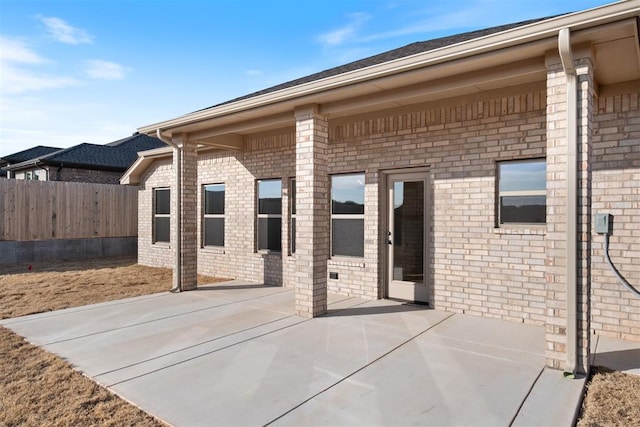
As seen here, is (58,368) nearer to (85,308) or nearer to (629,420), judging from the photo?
(85,308)

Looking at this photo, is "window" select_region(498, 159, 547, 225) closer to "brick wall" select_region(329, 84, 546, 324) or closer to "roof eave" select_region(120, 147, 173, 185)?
"brick wall" select_region(329, 84, 546, 324)

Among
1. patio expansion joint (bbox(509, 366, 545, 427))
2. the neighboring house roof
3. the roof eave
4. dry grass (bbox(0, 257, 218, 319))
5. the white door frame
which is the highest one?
the neighboring house roof

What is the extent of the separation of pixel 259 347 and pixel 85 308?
3793mm

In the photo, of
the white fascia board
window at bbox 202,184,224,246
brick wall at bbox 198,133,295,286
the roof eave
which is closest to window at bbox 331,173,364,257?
brick wall at bbox 198,133,295,286

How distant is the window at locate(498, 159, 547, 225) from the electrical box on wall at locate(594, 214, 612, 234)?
4.23ft

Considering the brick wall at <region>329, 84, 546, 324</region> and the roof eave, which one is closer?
the brick wall at <region>329, 84, 546, 324</region>

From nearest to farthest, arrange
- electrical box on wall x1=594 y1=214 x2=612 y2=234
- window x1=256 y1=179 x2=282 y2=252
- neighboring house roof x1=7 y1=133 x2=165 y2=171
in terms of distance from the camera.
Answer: electrical box on wall x1=594 y1=214 x2=612 y2=234 < window x1=256 y1=179 x2=282 y2=252 < neighboring house roof x1=7 y1=133 x2=165 y2=171

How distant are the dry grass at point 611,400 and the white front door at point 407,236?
2.99 m

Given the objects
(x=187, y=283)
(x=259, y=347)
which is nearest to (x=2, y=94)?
(x=187, y=283)

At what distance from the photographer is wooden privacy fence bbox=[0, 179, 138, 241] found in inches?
470

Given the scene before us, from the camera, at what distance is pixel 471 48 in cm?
394

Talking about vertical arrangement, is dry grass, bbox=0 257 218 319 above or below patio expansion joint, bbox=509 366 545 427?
below

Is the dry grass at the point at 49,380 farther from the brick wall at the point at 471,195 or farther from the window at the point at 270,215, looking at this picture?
the brick wall at the point at 471,195

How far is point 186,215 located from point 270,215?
5.94 ft
